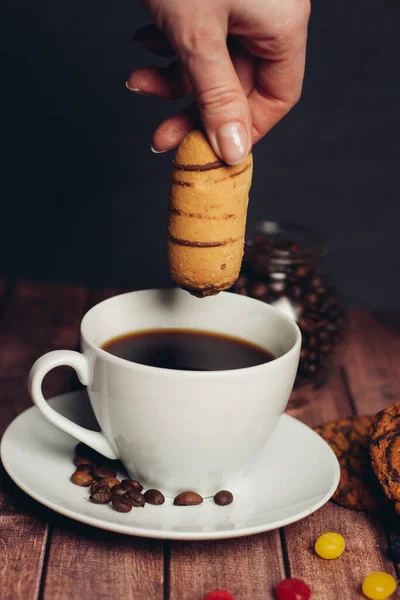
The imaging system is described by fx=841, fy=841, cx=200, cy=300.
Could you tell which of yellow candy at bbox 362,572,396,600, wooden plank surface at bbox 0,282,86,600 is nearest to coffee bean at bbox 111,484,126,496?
wooden plank surface at bbox 0,282,86,600

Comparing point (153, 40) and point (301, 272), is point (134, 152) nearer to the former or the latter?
point (301, 272)

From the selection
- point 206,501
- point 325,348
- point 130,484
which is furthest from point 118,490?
point 325,348

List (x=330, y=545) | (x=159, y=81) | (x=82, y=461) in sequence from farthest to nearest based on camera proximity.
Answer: (x=159, y=81) → (x=82, y=461) → (x=330, y=545)

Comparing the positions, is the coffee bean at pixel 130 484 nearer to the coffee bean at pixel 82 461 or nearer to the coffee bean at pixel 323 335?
the coffee bean at pixel 82 461

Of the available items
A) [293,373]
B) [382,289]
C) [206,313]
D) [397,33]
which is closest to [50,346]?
[206,313]

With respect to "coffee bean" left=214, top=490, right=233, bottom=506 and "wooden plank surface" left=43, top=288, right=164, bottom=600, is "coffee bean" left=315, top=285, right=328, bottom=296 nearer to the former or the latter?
"coffee bean" left=214, top=490, right=233, bottom=506

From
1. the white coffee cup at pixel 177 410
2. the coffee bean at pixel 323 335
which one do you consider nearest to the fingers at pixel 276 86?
the white coffee cup at pixel 177 410
